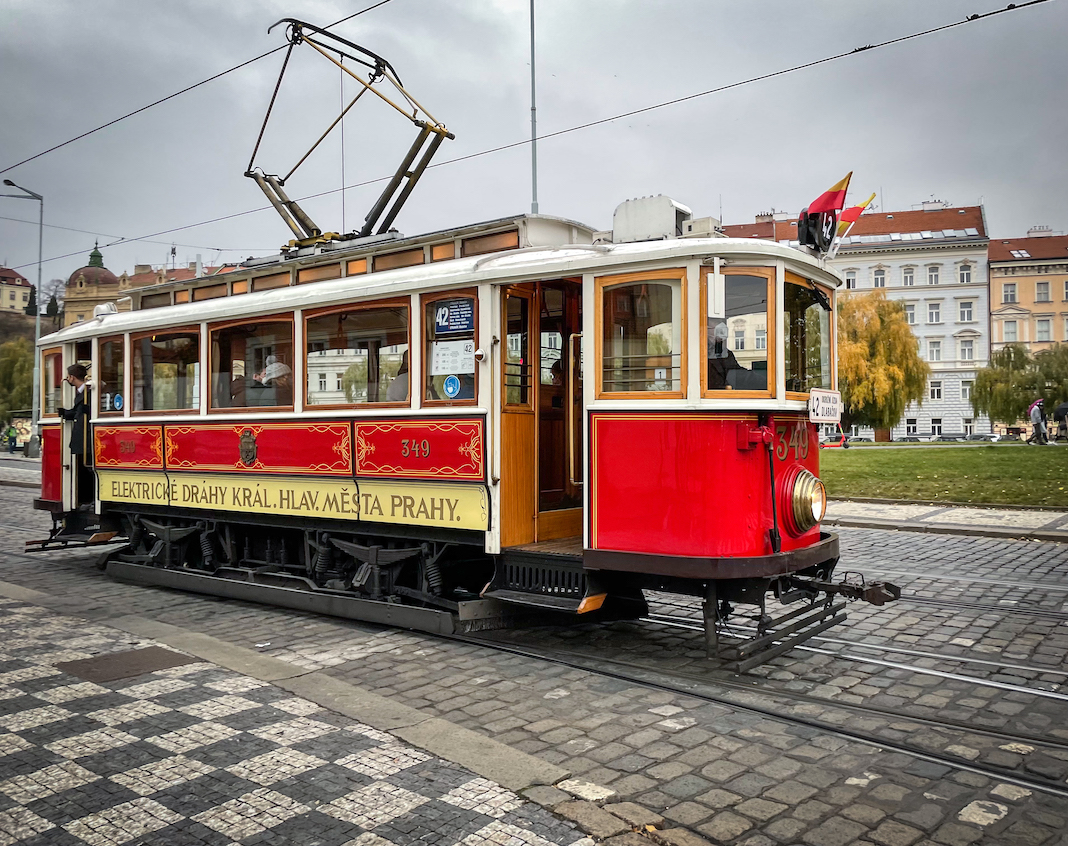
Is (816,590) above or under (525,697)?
above

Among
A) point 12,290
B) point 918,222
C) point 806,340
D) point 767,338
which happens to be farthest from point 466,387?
point 12,290

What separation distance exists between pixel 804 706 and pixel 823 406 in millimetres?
2177

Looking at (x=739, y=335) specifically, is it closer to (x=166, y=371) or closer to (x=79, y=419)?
(x=166, y=371)

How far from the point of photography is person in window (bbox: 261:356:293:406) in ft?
27.0

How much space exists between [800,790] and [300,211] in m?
8.02

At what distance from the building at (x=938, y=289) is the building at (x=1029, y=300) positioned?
2605mm

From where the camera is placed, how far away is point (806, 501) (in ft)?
20.1

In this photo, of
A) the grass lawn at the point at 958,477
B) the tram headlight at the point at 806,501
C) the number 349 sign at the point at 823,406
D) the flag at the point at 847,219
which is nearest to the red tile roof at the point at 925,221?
the grass lawn at the point at 958,477

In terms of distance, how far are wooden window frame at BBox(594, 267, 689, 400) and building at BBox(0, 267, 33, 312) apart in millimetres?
127306

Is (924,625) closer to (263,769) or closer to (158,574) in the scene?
(263,769)

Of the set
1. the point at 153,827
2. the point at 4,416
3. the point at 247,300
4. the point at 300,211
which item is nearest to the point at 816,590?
the point at 153,827

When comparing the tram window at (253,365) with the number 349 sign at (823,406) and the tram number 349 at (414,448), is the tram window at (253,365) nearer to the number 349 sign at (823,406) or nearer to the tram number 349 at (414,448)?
the tram number 349 at (414,448)

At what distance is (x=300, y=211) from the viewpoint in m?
9.89

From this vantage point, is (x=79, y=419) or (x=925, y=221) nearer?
(x=79, y=419)
